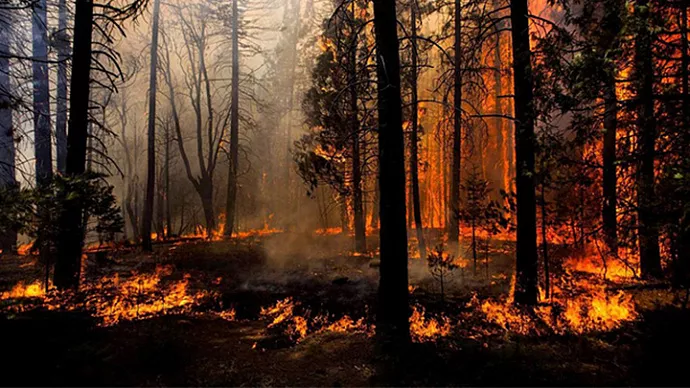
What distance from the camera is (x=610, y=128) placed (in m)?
10.9

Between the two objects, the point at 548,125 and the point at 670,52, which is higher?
the point at 670,52

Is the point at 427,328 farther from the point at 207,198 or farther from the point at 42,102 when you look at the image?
the point at 207,198

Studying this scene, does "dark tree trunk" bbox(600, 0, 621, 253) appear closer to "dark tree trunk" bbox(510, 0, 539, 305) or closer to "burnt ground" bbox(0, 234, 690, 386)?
"dark tree trunk" bbox(510, 0, 539, 305)

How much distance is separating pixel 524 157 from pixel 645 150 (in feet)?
10.5

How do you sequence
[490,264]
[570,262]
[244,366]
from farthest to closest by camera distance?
1. [490,264]
2. [570,262]
3. [244,366]

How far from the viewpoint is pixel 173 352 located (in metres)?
5.64

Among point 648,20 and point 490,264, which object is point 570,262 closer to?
point 490,264

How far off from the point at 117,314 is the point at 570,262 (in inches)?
574

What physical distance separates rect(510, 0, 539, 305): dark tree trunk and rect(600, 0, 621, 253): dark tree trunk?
1.42 meters

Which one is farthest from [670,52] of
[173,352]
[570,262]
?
[173,352]

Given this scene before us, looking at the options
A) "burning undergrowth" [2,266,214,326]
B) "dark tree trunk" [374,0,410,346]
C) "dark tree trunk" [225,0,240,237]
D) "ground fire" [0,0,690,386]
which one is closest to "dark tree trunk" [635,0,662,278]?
"ground fire" [0,0,690,386]

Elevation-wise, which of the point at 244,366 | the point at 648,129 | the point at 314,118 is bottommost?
the point at 244,366

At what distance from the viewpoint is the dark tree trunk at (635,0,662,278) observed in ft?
21.3

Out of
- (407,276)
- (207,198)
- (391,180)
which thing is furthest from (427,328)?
(207,198)
